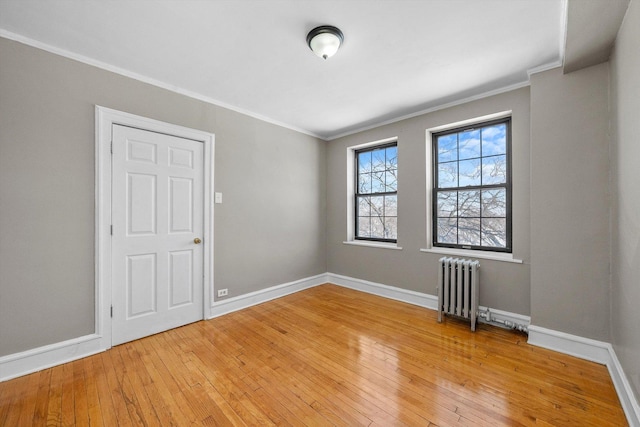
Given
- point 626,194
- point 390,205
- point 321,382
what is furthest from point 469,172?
point 321,382

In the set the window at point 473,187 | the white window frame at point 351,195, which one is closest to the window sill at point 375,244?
the white window frame at point 351,195

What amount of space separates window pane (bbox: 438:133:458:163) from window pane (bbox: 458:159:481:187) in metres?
0.16

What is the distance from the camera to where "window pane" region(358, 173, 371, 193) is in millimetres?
4348

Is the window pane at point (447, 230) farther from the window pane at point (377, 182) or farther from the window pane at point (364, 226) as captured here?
the window pane at point (364, 226)

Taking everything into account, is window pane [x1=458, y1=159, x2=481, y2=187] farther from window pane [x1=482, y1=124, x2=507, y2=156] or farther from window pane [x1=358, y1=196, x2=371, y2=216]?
window pane [x1=358, y1=196, x2=371, y2=216]

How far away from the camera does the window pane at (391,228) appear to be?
157 inches

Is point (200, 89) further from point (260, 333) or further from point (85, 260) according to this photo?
point (260, 333)

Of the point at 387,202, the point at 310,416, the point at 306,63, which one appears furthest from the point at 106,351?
the point at 387,202

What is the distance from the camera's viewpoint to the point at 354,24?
190cm

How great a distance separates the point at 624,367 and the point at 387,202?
9.25 feet

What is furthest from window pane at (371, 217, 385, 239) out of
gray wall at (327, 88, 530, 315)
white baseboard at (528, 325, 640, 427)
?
white baseboard at (528, 325, 640, 427)

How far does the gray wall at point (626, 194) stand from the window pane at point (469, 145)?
120 centimetres

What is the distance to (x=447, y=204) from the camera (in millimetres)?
3424

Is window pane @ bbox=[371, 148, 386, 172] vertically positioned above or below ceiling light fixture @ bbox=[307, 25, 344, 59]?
below
